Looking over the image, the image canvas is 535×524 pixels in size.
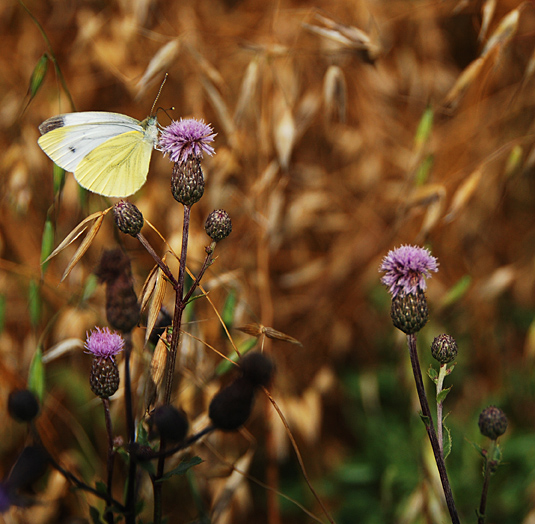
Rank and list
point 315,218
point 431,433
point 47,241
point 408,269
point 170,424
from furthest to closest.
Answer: point 315,218
point 47,241
point 408,269
point 431,433
point 170,424

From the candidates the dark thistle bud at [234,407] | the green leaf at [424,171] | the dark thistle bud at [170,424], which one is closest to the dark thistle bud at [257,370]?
the dark thistle bud at [234,407]

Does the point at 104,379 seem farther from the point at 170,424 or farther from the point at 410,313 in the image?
the point at 410,313

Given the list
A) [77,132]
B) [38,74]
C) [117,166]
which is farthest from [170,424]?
[38,74]

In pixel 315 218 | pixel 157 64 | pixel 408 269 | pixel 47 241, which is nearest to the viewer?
pixel 408 269

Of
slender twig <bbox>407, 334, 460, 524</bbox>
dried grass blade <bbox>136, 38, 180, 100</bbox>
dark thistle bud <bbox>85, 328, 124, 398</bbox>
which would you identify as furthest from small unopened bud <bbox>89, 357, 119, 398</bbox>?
dried grass blade <bbox>136, 38, 180, 100</bbox>

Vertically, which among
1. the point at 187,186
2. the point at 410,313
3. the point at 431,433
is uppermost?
the point at 187,186
